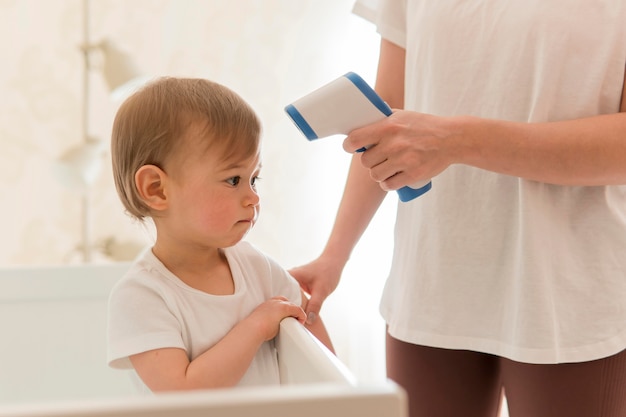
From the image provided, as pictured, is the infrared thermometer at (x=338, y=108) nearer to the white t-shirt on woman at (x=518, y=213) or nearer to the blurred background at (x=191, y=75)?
the white t-shirt on woman at (x=518, y=213)

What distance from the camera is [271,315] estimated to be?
1.03 metres

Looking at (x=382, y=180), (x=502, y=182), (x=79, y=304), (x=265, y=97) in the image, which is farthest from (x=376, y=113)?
(x=265, y=97)

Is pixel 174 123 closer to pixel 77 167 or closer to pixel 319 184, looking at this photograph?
pixel 77 167

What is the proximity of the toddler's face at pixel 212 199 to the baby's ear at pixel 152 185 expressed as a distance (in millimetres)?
11

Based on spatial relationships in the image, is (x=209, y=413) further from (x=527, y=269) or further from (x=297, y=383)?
(x=527, y=269)

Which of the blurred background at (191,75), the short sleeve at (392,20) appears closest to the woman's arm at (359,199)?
the short sleeve at (392,20)

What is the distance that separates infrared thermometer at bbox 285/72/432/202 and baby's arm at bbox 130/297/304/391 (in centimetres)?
25

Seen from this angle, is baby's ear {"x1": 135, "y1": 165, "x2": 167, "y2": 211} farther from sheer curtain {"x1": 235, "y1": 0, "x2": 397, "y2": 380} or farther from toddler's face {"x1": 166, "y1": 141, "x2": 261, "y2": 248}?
sheer curtain {"x1": 235, "y1": 0, "x2": 397, "y2": 380}

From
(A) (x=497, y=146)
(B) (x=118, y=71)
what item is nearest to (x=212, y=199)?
(A) (x=497, y=146)

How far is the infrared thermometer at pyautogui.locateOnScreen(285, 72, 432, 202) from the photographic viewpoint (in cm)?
94

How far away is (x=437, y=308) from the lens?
1.18 m

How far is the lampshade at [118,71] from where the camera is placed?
7.29 feet

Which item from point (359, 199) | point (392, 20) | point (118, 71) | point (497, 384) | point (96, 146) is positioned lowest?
point (497, 384)

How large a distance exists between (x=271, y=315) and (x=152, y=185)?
0.23 metres
